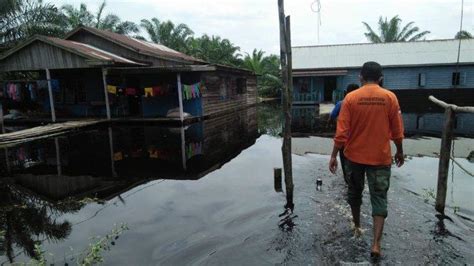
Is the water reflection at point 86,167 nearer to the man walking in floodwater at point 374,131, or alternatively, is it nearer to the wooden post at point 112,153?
the wooden post at point 112,153

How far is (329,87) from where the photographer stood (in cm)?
3122

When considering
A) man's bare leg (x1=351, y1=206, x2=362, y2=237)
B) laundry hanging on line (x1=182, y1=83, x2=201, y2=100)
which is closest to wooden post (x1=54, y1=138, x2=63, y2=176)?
laundry hanging on line (x1=182, y1=83, x2=201, y2=100)

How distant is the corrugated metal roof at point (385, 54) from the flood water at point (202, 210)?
60.7 ft

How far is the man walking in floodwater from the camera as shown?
3.90 metres

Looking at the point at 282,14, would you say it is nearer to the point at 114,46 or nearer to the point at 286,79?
the point at 286,79

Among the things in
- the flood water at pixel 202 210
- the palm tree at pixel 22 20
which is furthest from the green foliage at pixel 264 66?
the flood water at pixel 202 210

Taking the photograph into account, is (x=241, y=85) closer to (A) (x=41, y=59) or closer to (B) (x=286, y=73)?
(A) (x=41, y=59)

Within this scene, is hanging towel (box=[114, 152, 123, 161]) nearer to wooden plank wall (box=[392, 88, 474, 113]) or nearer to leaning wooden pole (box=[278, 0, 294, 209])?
Result: leaning wooden pole (box=[278, 0, 294, 209])

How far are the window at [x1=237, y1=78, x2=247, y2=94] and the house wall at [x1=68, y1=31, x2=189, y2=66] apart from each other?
19.9 ft

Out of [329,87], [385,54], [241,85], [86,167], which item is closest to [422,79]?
[385,54]

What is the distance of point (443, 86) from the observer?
92.1 feet

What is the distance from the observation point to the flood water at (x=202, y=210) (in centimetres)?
433

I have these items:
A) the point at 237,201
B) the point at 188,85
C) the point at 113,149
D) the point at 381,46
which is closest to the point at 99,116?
the point at 188,85

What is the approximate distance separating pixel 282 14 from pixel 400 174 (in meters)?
4.73
